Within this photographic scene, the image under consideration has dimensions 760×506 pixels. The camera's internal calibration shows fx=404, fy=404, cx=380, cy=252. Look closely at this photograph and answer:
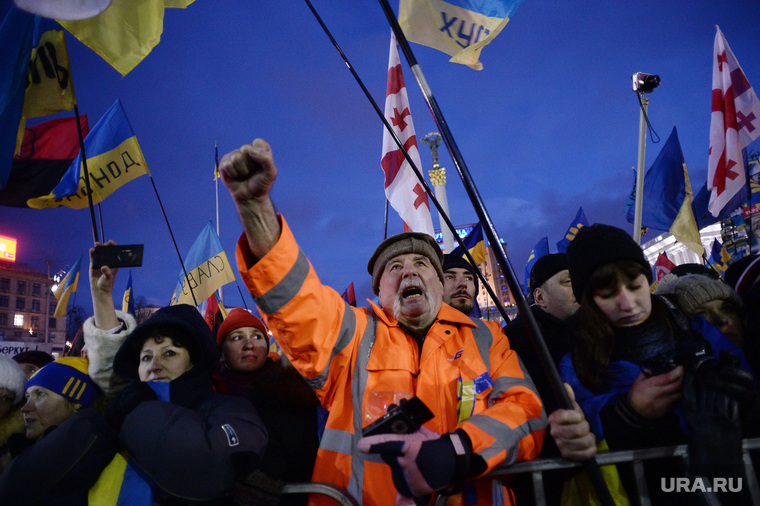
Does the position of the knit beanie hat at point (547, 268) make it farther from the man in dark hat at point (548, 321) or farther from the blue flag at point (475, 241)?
the blue flag at point (475, 241)

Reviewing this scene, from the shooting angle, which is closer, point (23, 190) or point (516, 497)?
point (516, 497)

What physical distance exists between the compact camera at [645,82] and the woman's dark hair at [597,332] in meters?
4.14

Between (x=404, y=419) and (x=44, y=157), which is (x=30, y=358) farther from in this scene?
(x=404, y=419)

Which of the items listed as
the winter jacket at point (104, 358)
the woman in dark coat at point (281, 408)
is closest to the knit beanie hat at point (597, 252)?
the woman in dark coat at point (281, 408)

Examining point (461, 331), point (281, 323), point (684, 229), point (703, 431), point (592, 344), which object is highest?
point (684, 229)

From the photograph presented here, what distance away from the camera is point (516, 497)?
2242 millimetres

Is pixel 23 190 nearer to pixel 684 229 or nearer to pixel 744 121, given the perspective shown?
pixel 684 229

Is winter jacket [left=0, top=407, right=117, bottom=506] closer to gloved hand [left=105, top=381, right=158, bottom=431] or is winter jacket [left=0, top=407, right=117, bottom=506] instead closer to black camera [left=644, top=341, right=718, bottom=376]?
gloved hand [left=105, top=381, right=158, bottom=431]

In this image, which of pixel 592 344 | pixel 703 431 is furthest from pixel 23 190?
pixel 703 431

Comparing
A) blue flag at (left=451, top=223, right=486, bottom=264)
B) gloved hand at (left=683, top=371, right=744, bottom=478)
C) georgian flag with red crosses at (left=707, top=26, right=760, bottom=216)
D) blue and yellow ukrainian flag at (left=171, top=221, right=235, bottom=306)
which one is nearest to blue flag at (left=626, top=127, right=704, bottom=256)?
georgian flag with red crosses at (left=707, top=26, right=760, bottom=216)

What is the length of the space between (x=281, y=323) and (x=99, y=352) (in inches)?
62.1

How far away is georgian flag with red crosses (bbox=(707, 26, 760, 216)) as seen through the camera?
529cm

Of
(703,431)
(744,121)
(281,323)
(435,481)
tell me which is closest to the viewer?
(435,481)

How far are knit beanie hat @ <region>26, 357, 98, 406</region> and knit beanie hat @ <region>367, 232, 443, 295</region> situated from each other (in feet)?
6.05
